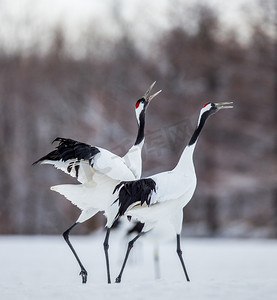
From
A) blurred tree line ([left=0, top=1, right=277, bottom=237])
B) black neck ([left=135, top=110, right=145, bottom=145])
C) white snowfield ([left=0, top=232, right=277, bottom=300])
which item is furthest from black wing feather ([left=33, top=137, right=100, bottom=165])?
blurred tree line ([left=0, top=1, right=277, bottom=237])

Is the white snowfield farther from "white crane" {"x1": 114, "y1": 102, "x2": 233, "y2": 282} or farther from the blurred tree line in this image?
the blurred tree line

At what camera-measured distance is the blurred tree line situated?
72.2 feet

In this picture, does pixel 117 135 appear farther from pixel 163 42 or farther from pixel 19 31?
pixel 19 31

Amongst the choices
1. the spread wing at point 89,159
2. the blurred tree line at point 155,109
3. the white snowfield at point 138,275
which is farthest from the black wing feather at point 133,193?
the blurred tree line at point 155,109

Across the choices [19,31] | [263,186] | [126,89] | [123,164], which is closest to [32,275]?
[123,164]

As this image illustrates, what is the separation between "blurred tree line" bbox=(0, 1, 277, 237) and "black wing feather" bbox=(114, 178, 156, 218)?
39.0 ft

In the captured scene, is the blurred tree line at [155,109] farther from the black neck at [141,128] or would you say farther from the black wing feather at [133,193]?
the black wing feather at [133,193]

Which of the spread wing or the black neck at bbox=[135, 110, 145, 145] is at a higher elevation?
the black neck at bbox=[135, 110, 145, 145]

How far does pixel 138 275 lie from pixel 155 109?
14.0 m

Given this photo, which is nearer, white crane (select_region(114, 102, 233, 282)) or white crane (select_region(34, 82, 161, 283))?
white crane (select_region(114, 102, 233, 282))

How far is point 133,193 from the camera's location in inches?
258

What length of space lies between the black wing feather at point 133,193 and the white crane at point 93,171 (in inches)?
14.5

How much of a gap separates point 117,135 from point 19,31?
671 cm

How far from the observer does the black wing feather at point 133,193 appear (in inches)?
257
